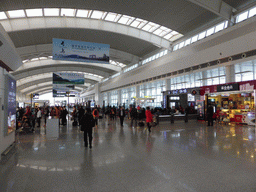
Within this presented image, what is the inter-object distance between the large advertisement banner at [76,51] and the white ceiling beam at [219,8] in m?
8.51

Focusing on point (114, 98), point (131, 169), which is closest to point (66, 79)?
point (131, 169)

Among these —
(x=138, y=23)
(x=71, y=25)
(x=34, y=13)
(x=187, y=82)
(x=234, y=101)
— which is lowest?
(x=234, y=101)

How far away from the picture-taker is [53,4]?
15039 millimetres

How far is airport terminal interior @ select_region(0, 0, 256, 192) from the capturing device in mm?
4219

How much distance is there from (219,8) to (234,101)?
8380 mm

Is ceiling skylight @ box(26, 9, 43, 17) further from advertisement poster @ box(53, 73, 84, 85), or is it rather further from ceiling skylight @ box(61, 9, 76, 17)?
advertisement poster @ box(53, 73, 84, 85)

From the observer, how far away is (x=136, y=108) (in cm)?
1902

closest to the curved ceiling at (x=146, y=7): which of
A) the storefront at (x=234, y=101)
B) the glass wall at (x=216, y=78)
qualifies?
the storefront at (x=234, y=101)

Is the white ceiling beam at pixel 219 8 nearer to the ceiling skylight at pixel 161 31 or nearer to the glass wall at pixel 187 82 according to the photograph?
the ceiling skylight at pixel 161 31

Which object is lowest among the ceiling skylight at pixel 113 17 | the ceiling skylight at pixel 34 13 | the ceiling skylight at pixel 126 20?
the ceiling skylight at pixel 34 13

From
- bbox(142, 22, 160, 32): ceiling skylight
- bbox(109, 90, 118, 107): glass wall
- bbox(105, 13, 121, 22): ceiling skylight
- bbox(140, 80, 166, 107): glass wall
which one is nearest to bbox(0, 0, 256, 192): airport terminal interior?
bbox(105, 13, 121, 22): ceiling skylight

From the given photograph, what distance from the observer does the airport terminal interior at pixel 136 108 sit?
422 cm

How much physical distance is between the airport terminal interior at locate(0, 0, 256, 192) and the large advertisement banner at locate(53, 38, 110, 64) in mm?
56

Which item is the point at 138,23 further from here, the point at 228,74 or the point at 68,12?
the point at 228,74
